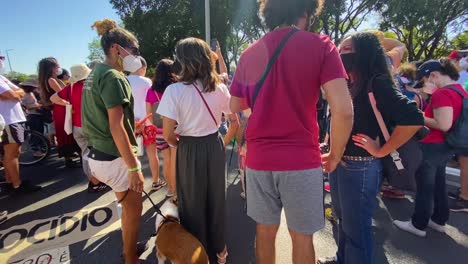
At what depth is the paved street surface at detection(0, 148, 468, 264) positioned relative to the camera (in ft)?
8.45

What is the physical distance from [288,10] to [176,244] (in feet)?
5.53

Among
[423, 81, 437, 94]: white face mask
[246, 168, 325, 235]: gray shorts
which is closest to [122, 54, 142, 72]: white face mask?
[246, 168, 325, 235]: gray shorts

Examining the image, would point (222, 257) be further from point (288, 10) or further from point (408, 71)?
point (408, 71)

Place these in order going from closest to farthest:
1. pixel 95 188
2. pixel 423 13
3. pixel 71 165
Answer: pixel 95 188, pixel 71 165, pixel 423 13

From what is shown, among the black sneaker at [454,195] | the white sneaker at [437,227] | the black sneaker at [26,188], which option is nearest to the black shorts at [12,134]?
the black sneaker at [26,188]

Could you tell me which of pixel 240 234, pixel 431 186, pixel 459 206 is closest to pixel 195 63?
pixel 240 234

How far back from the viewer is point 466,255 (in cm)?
255

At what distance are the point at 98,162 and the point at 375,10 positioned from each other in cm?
1795

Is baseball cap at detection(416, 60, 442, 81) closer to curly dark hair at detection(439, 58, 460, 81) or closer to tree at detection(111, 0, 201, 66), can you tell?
curly dark hair at detection(439, 58, 460, 81)

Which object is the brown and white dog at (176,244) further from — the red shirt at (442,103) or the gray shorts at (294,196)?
the red shirt at (442,103)

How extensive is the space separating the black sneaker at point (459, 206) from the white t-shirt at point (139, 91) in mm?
4137

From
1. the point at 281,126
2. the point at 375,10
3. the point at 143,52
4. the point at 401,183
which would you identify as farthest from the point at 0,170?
the point at 375,10

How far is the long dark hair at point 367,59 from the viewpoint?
1.66 metres

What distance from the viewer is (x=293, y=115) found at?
4.76 feet
